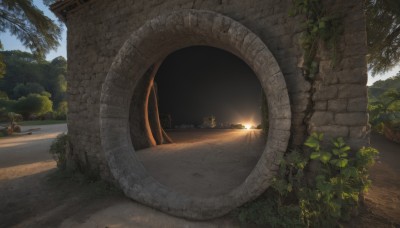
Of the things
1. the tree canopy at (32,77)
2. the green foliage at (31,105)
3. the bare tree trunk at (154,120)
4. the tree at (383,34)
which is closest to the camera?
the tree at (383,34)

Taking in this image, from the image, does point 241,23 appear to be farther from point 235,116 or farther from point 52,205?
point 235,116

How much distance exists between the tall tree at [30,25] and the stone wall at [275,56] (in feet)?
13.3

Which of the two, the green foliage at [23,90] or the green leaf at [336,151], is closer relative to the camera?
the green leaf at [336,151]

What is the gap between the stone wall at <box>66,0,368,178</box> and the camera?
2.49 m

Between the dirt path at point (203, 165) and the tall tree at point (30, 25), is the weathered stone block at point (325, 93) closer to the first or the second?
the dirt path at point (203, 165)

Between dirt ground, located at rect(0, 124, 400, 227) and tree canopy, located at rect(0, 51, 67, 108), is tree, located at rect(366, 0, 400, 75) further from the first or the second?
tree canopy, located at rect(0, 51, 67, 108)

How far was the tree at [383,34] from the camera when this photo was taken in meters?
5.55

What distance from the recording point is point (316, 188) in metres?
2.59

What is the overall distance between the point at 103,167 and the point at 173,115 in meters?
8.65

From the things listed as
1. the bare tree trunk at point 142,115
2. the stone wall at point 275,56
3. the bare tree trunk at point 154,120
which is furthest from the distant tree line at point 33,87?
the stone wall at point 275,56

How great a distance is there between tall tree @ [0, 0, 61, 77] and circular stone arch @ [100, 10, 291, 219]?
5.79m

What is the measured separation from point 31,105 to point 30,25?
20.7 m

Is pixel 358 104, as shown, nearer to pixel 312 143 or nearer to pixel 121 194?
pixel 312 143

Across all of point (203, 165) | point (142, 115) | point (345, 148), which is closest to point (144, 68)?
point (142, 115)
